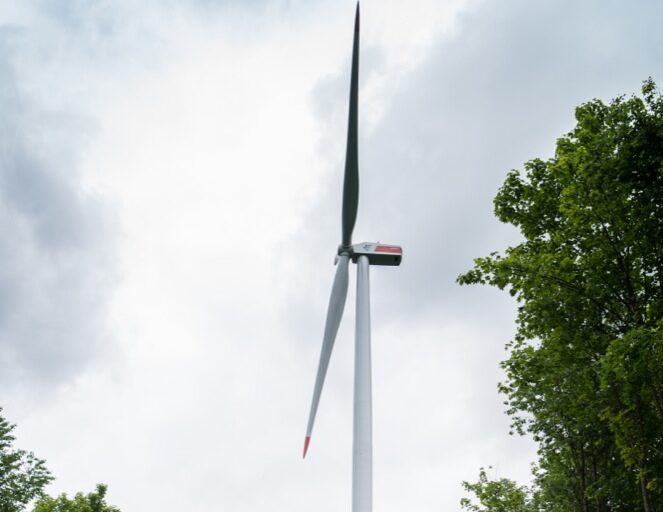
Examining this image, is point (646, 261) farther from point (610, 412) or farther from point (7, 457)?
point (7, 457)

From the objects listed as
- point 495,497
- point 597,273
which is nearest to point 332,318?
point 597,273

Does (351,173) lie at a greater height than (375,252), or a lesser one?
greater

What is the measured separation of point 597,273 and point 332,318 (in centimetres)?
926

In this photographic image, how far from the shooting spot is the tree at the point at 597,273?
20.1 meters

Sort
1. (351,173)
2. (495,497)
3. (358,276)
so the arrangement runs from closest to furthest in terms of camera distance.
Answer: (358,276) → (351,173) → (495,497)

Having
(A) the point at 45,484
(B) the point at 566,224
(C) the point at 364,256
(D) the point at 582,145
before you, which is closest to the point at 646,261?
(B) the point at 566,224

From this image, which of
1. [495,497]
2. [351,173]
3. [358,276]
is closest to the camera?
[358,276]

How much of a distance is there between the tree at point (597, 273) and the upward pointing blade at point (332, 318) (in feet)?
14.6

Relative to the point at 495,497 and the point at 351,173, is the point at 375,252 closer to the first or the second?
the point at 351,173

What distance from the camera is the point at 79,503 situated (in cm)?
4419

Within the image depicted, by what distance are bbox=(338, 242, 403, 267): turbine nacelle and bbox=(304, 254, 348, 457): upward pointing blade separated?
25cm

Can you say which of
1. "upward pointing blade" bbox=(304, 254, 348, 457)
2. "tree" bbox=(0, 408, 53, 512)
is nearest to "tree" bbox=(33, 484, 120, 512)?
"tree" bbox=(0, 408, 53, 512)

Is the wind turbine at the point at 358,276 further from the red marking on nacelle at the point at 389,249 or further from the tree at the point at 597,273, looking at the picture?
the tree at the point at 597,273

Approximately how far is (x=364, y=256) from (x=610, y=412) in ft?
37.0
